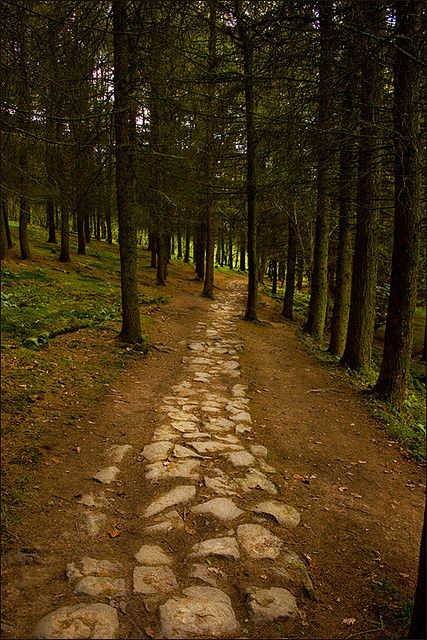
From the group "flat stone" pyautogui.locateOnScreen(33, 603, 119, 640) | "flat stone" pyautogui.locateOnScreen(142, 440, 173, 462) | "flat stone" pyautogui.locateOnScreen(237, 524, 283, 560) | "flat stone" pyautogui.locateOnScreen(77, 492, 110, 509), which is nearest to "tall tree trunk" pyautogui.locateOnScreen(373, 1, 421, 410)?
"flat stone" pyautogui.locateOnScreen(142, 440, 173, 462)

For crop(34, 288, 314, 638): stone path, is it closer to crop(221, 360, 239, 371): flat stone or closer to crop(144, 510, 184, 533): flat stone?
crop(144, 510, 184, 533): flat stone

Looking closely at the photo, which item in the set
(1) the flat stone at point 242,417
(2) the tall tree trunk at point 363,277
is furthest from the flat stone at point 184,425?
(2) the tall tree trunk at point 363,277

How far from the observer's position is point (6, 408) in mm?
5230

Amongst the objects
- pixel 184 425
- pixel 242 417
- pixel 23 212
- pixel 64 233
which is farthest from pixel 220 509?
pixel 64 233

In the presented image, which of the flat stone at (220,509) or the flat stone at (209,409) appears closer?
the flat stone at (220,509)

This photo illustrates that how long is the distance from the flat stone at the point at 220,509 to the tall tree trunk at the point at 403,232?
4.80m

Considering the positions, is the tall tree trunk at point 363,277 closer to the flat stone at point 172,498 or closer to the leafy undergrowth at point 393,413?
the leafy undergrowth at point 393,413

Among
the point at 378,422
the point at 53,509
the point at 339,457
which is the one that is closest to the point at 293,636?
Answer: the point at 53,509

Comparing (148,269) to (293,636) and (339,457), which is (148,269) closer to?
(339,457)

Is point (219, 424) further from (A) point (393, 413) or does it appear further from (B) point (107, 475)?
(A) point (393, 413)

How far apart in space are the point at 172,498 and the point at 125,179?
6633mm

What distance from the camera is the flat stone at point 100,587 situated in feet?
9.01

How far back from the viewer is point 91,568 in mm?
3000

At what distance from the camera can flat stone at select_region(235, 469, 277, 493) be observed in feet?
14.4
